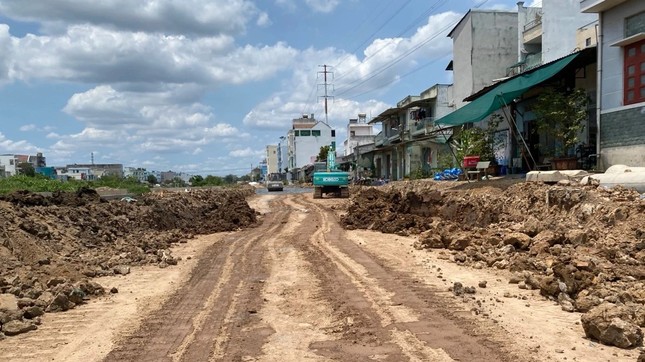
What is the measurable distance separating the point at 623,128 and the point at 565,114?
223cm

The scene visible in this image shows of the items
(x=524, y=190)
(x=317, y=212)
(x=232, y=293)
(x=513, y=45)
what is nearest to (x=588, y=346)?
(x=232, y=293)

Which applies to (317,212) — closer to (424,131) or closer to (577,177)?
(577,177)

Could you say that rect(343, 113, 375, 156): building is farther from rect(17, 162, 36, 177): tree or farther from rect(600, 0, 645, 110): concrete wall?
rect(600, 0, 645, 110): concrete wall

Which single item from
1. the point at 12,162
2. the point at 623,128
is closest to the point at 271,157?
the point at 12,162

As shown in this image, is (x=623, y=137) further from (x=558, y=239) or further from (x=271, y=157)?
(x=271, y=157)

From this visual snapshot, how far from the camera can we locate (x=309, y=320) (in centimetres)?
664

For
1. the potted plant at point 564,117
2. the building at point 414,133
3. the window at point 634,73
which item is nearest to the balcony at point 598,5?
the window at point 634,73

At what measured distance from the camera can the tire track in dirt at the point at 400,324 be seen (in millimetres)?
5277

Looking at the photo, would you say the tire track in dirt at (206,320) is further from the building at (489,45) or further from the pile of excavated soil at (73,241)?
the building at (489,45)

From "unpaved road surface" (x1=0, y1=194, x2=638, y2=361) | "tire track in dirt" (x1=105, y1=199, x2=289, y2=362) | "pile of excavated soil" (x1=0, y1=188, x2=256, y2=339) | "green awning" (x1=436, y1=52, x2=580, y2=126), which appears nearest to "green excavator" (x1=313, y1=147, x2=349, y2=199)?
"pile of excavated soil" (x1=0, y1=188, x2=256, y2=339)

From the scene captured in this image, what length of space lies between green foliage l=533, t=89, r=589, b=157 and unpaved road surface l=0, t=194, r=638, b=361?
8858mm

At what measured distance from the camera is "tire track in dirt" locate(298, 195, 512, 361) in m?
5.28

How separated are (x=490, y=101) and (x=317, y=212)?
32.3 feet

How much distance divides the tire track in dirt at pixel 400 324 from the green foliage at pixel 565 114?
10.5 metres
